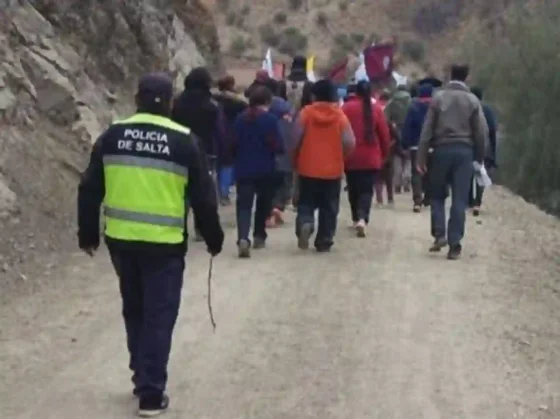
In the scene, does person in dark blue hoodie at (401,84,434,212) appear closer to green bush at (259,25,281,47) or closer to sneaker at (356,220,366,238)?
sneaker at (356,220,366,238)

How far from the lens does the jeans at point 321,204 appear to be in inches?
566

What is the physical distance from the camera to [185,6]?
2942 centimetres

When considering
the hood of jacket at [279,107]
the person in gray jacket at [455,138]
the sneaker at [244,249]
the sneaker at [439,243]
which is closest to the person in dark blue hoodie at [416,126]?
the hood of jacket at [279,107]

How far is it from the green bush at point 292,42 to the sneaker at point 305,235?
58.1m

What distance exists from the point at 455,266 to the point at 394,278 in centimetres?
108

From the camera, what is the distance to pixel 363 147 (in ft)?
50.1

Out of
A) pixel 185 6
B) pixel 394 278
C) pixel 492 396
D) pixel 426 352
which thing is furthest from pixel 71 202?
pixel 185 6

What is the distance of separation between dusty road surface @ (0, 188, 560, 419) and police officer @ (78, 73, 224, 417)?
627 millimetres

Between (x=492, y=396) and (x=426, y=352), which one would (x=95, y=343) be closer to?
(x=426, y=352)

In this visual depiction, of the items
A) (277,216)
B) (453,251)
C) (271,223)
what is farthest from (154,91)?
(277,216)

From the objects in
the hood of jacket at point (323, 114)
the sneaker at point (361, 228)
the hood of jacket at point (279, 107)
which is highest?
the hood of jacket at point (323, 114)

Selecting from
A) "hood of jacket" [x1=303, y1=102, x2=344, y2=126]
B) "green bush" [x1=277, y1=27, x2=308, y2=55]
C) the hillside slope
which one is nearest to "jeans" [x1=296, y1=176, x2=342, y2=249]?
"hood of jacket" [x1=303, y1=102, x2=344, y2=126]

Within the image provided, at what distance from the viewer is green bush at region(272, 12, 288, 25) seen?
76.2 m

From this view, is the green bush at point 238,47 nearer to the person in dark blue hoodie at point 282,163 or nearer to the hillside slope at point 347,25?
the hillside slope at point 347,25
